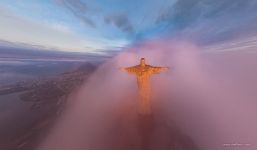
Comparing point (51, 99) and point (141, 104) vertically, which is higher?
point (141, 104)

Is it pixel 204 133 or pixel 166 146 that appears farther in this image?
pixel 204 133

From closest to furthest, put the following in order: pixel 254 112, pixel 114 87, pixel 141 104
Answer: pixel 141 104, pixel 254 112, pixel 114 87

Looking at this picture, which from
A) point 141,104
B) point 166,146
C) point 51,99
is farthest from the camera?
point 51,99

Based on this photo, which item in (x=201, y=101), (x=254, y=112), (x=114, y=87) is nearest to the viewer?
(x=254, y=112)

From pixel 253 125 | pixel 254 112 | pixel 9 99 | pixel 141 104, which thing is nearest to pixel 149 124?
pixel 141 104

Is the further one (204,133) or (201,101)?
(201,101)

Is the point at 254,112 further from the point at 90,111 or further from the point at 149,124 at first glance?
the point at 90,111

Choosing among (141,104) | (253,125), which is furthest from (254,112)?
(141,104)

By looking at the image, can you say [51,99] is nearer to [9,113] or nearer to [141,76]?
[9,113]

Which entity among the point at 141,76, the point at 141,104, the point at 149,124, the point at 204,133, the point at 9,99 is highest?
the point at 141,76
